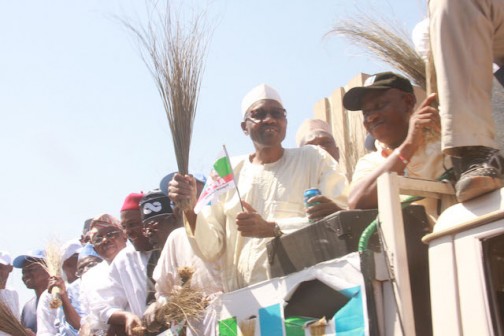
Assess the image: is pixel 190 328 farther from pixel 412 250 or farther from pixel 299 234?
pixel 412 250

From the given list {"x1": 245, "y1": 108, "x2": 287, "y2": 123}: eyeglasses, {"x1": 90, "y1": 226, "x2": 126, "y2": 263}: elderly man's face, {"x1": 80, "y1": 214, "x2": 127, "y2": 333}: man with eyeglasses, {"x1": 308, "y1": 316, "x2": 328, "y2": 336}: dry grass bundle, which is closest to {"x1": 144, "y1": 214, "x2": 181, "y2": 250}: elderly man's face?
{"x1": 80, "y1": 214, "x2": 127, "y2": 333}: man with eyeglasses

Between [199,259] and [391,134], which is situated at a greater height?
[391,134]

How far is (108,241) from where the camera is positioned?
6.47m

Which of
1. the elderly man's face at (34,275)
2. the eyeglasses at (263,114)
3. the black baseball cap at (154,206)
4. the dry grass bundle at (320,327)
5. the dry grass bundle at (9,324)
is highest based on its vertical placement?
the eyeglasses at (263,114)

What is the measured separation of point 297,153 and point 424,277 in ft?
6.42

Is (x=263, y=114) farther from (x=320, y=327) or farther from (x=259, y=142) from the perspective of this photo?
(x=320, y=327)

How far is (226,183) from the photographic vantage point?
163 inches

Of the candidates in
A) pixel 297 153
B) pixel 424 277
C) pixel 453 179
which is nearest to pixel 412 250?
pixel 424 277

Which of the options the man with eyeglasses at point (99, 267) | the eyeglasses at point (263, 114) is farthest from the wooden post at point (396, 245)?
the man with eyeglasses at point (99, 267)

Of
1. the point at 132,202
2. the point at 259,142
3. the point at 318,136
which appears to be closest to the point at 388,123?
the point at 259,142

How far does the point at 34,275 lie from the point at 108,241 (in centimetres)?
172

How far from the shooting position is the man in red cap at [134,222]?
5.78 metres

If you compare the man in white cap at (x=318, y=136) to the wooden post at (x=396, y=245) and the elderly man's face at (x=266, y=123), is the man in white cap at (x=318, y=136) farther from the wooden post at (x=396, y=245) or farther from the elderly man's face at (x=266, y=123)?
the wooden post at (x=396, y=245)

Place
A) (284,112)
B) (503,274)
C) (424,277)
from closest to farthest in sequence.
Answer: (503,274) < (424,277) < (284,112)
